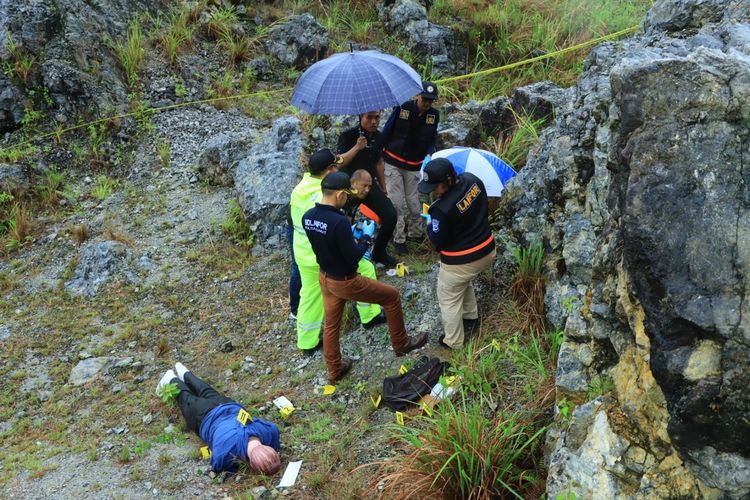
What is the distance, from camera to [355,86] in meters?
5.21

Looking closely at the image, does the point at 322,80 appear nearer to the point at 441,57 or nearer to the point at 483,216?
the point at 483,216

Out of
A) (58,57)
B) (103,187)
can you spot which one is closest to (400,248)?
(103,187)

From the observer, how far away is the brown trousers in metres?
4.52

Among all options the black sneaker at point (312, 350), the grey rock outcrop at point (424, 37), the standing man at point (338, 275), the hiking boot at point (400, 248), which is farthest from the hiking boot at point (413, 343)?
the grey rock outcrop at point (424, 37)

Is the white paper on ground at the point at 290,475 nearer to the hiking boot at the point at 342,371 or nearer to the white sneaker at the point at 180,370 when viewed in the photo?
the hiking boot at the point at 342,371

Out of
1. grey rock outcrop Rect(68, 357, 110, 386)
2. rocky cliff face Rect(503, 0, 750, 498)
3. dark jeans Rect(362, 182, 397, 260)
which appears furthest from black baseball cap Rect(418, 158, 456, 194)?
grey rock outcrop Rect(68, 357, 110, 386)

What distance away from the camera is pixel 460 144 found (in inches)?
287

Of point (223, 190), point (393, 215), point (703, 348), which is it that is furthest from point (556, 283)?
point (223, 190)

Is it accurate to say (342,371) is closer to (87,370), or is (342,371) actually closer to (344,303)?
(344,303)

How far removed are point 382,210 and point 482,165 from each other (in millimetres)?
1149

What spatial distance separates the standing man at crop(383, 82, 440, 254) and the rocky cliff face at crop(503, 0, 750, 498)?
9.54 ft

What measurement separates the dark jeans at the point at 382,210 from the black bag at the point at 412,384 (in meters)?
1.65

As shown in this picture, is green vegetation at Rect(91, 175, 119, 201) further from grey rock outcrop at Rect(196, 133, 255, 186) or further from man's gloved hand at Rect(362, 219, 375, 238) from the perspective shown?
man's gloved hand at Rect(362, 219, 375, 238)

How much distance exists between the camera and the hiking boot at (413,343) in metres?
4.95
